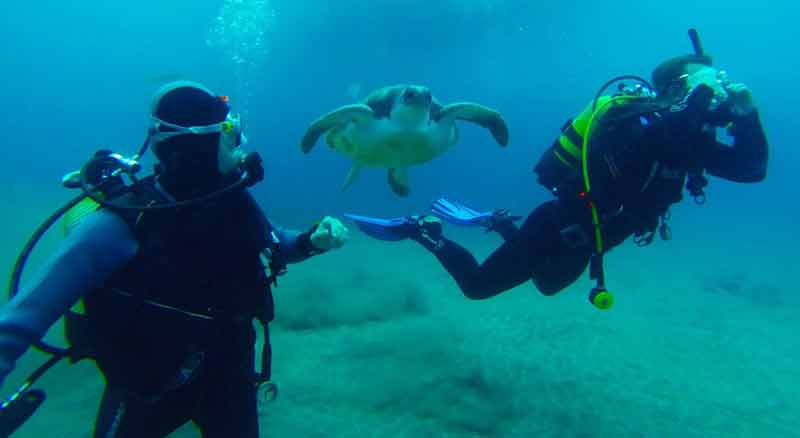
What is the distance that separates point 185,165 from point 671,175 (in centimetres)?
399

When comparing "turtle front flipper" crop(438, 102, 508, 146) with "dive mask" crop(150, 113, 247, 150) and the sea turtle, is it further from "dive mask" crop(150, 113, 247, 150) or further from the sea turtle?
"dive mask" crop(150, 113, 247, 150)

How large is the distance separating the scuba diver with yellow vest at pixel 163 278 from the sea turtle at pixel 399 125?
3337mm

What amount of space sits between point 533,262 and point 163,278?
3837 millimetres

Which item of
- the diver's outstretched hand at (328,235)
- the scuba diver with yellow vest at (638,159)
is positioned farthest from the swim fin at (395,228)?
the diver's outstretched hand at (328,235)

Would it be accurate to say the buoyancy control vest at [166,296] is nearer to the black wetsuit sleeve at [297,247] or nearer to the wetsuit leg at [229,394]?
the wetsuit leg at [229,394]

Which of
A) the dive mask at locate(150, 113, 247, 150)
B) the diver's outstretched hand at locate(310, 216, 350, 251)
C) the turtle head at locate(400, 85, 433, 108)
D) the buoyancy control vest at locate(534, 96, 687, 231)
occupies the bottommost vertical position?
the diver's outstretched hand at locate(310, 216, 350, 251)

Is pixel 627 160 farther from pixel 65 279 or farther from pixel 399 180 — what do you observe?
pixel 65 279

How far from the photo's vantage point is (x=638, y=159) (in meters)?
4.07

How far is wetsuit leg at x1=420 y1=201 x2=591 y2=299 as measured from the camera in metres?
4.80

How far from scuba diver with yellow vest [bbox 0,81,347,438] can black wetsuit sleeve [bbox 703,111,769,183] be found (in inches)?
160

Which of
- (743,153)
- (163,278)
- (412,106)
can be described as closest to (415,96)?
(412,106)

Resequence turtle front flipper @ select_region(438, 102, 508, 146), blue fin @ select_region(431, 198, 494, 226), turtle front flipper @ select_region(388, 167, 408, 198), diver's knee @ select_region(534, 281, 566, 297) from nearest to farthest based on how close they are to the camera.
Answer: diver's knee @ select_region(534, 281, 566, 297) → turtle front flipper @ select_region(438, 102, 508, 146) → blue fin @ select_region(431, 198, 494, 226) → turtle front flipper @ select_region(388, 167, 408, 198)

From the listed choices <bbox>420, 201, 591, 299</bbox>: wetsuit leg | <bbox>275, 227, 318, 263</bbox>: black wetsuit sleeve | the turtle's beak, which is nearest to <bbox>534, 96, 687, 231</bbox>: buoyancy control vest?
<bbox>420, 201, 591, 299</bbox>: wetsuit leg

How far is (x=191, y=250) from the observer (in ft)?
7.97
